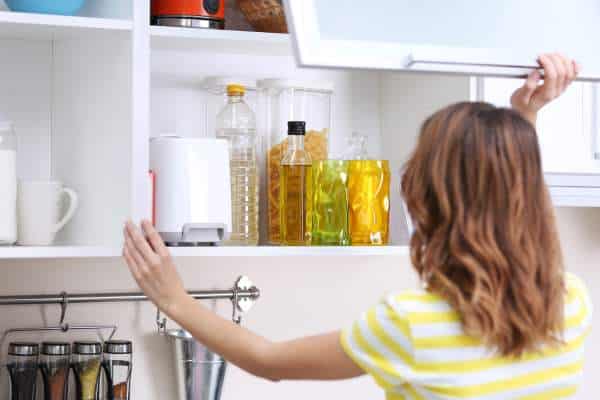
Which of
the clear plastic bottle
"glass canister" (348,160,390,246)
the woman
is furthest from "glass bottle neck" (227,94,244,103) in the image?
the woman

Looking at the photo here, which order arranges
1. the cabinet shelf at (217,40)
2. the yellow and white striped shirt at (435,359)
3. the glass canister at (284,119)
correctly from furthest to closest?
the glass canister at (284,119) → the cabinet shelf at (217,40) → the yellow and white striped shirt at (435,359)

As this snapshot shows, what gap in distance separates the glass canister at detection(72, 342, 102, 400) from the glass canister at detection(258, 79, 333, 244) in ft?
1.16

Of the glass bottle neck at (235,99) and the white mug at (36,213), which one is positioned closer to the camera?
the white mug at (36,213)

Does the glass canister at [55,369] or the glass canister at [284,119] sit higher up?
the glass canister at [284,119]

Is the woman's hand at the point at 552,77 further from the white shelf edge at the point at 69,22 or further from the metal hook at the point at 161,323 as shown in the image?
the metal hook at the point at 161,323

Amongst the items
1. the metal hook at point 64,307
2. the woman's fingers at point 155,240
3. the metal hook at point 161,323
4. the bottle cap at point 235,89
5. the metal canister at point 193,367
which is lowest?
the metal canister at point 193,367

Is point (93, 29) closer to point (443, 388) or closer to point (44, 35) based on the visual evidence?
point (44, 35)

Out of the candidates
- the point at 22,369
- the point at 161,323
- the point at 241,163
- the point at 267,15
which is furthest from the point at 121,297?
the point at 267,15

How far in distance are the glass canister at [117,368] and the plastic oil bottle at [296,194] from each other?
0.33 metres

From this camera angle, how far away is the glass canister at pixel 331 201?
5.54 feet

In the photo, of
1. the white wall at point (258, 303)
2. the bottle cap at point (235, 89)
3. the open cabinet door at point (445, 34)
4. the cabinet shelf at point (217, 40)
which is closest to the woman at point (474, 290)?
the open cabinet door at point (445, 34)

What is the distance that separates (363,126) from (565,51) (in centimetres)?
55

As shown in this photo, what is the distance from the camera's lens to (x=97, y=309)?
180 centimetres

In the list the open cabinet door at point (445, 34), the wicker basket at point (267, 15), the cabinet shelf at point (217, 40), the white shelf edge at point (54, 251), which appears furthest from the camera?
the wicker basket at point (267, 15)
